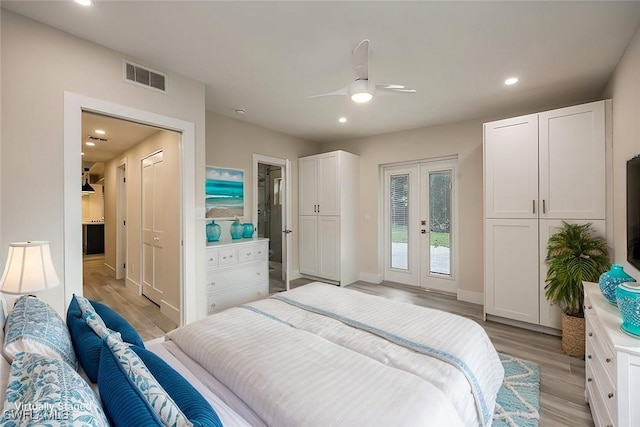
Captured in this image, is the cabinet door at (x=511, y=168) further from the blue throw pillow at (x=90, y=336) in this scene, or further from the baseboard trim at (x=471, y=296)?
the blue throw pillow at (x=90, y=336)

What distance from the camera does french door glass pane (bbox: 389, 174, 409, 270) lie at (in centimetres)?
488

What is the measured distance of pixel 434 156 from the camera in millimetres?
4383

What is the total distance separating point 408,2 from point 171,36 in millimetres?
1744

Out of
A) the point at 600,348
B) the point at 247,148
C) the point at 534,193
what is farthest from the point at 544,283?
the point at 247,148

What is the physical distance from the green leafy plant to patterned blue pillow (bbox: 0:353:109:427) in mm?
3405

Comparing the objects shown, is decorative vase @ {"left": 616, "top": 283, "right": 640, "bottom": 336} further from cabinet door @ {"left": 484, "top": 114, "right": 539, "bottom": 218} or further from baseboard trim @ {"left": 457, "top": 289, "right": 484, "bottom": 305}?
baseboard trim @ {"left": 457, "top": 289, "right": 484, "bottom": 305}

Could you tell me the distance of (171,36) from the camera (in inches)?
84.7

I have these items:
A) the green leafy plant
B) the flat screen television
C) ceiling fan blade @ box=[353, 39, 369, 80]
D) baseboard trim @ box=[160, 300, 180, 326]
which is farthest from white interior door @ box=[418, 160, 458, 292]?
baseboard trim @ box=[160, 300, 180, 326]

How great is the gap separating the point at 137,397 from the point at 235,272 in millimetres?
3021

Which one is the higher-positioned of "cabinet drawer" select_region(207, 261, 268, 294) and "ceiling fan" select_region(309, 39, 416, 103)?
"ceiling fan" select_region(309, 39, 416, 103)

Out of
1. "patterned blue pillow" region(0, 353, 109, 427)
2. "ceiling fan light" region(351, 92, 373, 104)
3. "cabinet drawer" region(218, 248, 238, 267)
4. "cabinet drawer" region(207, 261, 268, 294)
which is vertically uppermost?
"ceiling fan light" region(351, 92, 373, 104)

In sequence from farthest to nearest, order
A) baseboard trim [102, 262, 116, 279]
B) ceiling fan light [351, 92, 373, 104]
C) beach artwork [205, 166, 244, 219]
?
baseboard trim [102, 262, 116, 279]
beach artwork [205, 166, 244, 219]
ceiling fan light [351, 92, 373, 104]

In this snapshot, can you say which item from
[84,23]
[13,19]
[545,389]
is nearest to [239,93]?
[84,23]

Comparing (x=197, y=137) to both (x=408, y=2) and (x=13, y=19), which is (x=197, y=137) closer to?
(x=13, y=19)
